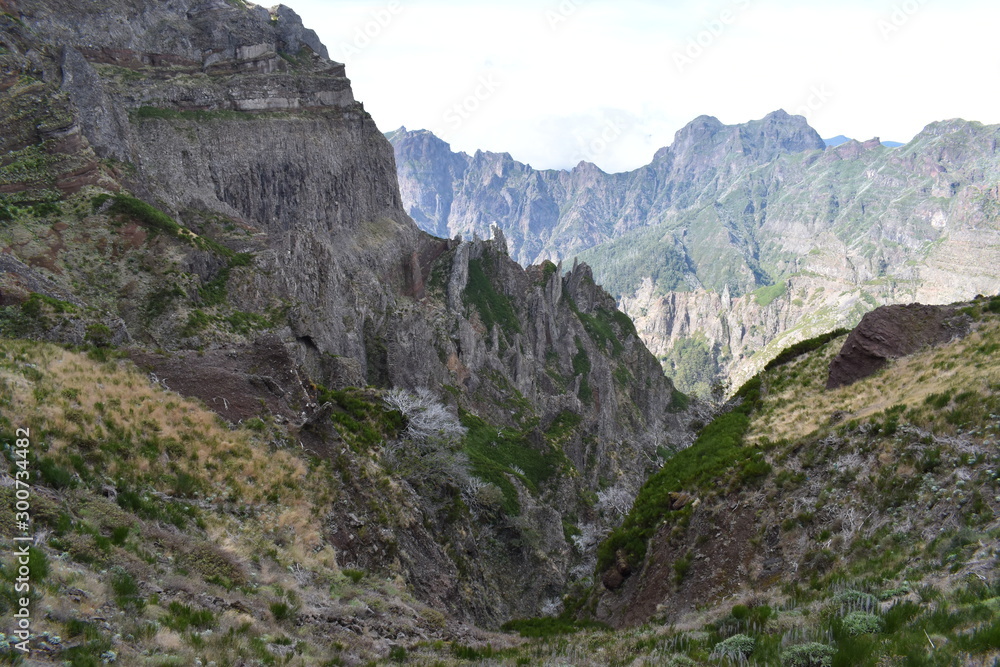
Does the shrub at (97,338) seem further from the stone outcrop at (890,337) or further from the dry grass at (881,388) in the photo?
the stone outcrop at (890,337)

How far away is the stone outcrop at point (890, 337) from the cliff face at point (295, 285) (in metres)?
22.5

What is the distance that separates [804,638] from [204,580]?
A: 1332 cm

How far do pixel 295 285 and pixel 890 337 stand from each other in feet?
198

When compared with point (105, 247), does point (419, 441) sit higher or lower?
lower

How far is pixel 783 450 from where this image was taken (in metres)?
22.9

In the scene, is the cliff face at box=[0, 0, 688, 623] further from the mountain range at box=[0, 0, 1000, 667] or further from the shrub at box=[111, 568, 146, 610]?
the shrub at box=[111, 568, 146, 610]


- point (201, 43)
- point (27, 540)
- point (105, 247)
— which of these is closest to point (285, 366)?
point (27, 540)

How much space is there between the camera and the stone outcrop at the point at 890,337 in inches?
1066

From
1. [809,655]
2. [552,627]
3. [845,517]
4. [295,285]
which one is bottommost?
[552,627]

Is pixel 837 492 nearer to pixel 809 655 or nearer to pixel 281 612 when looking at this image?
pixel 809 655

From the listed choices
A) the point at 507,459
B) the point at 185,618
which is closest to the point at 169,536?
the point at 185,618

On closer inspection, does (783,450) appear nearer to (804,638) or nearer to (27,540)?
(804,638)

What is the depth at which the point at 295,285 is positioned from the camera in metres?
69.4

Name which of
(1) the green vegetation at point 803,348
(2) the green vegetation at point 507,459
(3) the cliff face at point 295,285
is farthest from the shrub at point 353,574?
(2) the green vegetation at point 507,459
